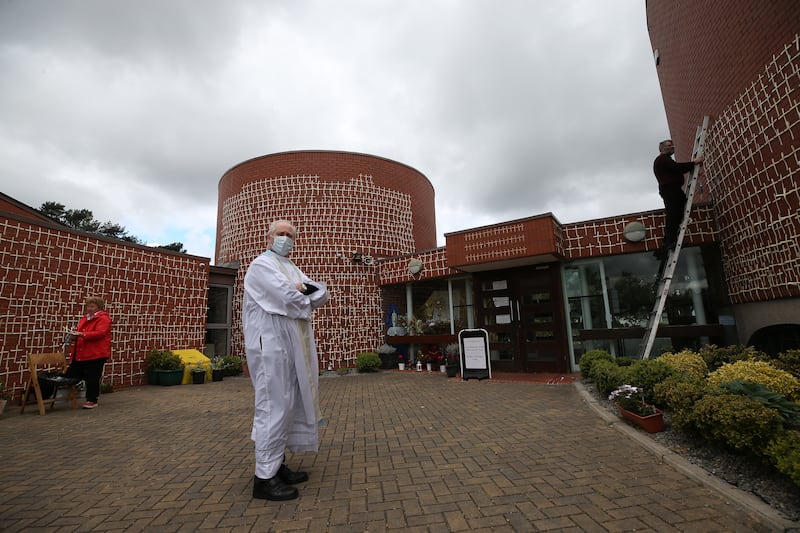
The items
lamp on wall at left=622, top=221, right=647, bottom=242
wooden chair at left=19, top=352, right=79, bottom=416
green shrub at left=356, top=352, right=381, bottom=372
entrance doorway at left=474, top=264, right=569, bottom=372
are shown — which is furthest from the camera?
green shrub at left=356, top=352, right=381, bottom=372

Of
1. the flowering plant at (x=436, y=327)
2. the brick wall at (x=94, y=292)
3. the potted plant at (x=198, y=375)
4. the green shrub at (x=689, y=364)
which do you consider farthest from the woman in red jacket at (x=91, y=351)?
the green shrub at (x=689, y=364)

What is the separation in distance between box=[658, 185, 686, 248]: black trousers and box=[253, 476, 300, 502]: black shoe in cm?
770

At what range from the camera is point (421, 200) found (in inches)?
625

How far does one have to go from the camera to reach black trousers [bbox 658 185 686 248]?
7.03m

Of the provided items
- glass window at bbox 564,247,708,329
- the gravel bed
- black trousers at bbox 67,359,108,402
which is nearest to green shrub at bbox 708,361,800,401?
the gravel bed

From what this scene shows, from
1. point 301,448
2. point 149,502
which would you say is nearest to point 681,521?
point 301,448

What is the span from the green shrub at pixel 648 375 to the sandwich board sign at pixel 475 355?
4.02 m

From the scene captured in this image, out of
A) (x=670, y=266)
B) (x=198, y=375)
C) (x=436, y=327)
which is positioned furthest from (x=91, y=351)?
(x=670, y=266)

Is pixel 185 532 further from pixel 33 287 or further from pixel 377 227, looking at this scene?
pixel 377 227

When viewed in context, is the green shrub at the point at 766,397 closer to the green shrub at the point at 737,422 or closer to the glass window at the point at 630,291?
the green shrub at the point at 737,422

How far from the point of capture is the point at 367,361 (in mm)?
11750

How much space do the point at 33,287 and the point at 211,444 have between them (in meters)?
6.36

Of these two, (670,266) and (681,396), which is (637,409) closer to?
(681,396)

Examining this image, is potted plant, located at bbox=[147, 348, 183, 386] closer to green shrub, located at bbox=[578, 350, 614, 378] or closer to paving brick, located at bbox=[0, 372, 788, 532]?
paving brick, located at bbox=[0, 372, 788, 532]
